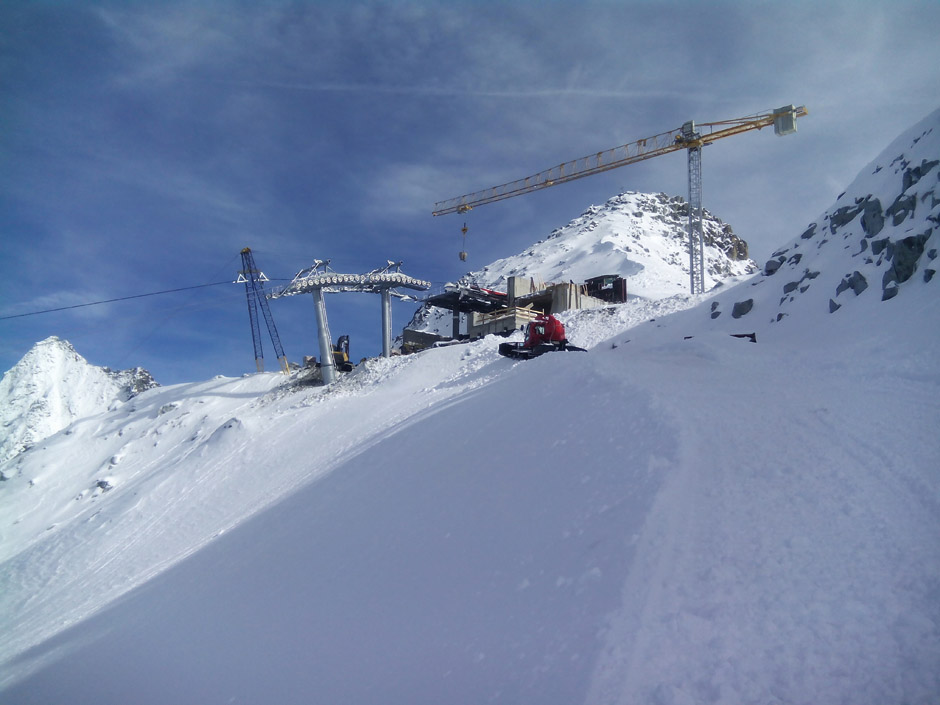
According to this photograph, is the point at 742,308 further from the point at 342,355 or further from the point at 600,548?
the point at 342,355

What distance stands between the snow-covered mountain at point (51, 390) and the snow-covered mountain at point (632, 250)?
368 ft

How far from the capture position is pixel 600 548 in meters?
5.21

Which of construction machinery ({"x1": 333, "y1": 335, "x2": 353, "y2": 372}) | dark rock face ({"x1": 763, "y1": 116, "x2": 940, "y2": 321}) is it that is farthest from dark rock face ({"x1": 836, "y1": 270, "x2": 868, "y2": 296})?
construction machinery ({"x1": 333, "y1": 335, "x2": 353, "y2": 372})

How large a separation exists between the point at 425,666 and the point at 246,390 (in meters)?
32.0

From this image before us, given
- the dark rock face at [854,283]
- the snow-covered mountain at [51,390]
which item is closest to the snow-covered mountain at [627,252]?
the dark rock face at [854,283]

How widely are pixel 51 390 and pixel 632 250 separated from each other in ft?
508

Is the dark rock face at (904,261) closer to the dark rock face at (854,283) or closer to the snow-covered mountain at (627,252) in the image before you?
the dark rock face at (854,283)

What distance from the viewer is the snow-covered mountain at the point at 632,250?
9100 centimetres

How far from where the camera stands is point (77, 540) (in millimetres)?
18703

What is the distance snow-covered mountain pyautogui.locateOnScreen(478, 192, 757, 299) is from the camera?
9100 cm

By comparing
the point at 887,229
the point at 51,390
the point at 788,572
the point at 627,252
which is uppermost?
the point at 627,252

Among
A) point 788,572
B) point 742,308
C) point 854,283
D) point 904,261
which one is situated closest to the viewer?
point 788,572

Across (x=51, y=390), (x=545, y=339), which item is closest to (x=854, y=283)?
(x=545, y=339)

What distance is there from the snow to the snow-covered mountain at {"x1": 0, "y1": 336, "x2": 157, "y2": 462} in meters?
146
